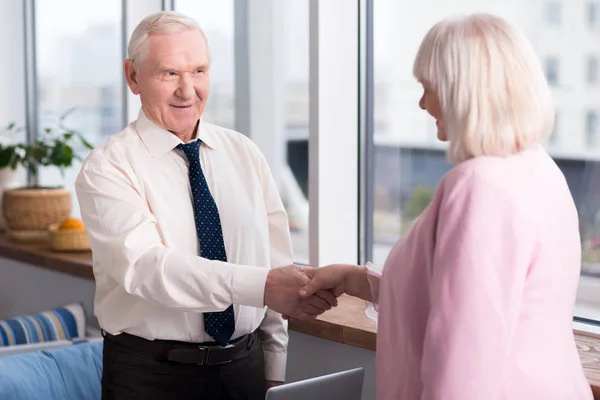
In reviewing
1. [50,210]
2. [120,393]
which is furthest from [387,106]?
[50,210]

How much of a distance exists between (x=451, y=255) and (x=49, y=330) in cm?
206

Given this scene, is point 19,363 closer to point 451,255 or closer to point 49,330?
point 49,330

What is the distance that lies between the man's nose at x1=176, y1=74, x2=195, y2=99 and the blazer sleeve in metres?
0.88

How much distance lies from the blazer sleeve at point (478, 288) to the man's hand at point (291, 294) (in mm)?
651

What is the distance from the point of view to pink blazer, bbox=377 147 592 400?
1251mm

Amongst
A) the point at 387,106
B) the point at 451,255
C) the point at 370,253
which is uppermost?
the point at 387,106

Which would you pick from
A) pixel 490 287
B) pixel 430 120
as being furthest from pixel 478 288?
pixel 430 120

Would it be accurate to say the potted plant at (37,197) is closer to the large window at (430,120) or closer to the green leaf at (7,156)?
the green leaf at (7,156)

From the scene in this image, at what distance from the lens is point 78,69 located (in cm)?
418

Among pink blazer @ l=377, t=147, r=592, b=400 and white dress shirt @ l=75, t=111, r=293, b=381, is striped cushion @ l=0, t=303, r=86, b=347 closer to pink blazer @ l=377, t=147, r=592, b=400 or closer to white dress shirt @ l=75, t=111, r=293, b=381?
white dress shirt @ l=75, t=111, r=293, b=381

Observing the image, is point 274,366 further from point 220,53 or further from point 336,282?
point 220,53

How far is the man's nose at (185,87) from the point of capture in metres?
1.95

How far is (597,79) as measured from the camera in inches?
84.0

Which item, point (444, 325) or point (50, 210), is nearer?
point (444, 325)
